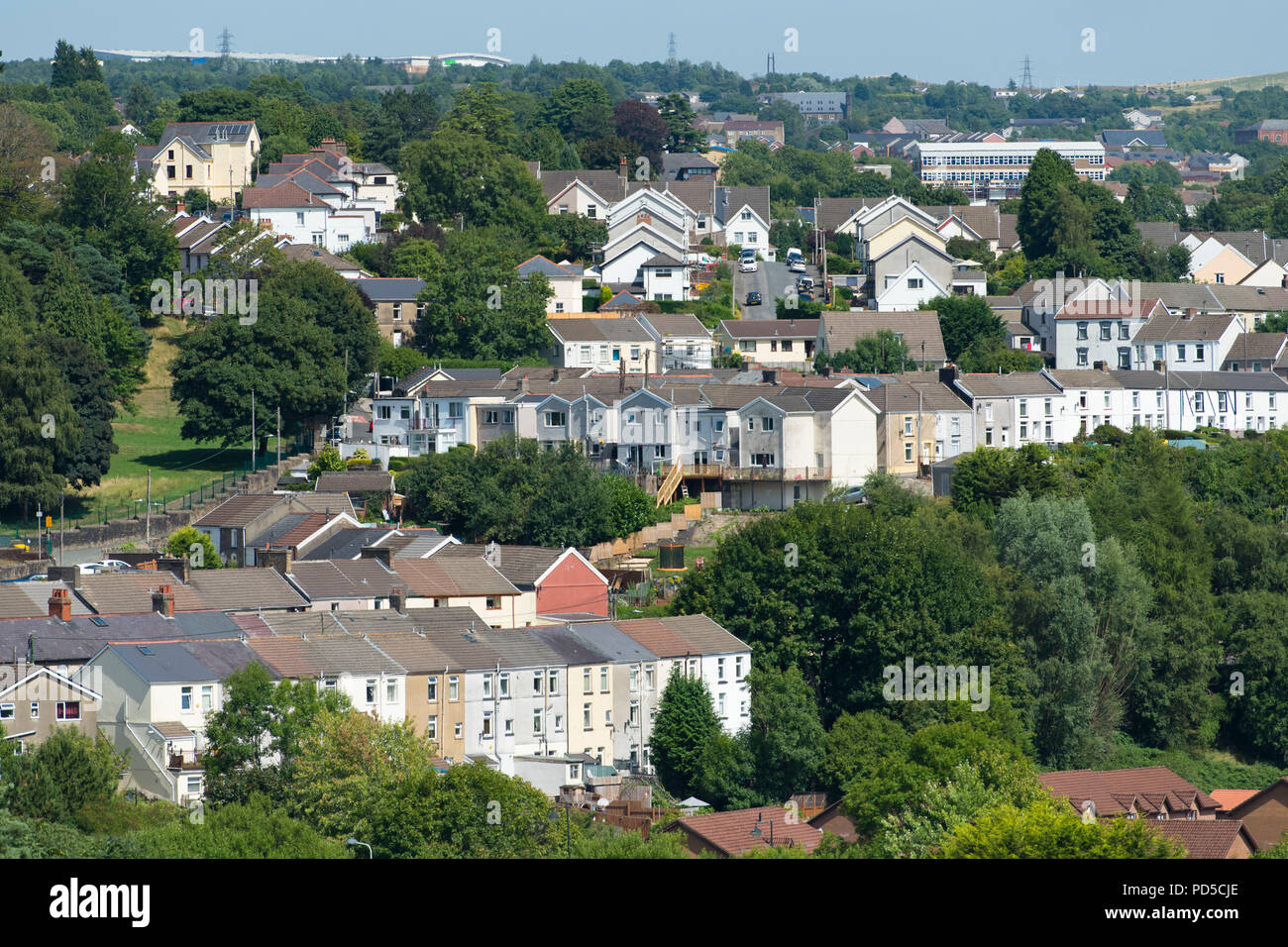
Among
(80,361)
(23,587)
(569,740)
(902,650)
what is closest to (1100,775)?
(902,650)

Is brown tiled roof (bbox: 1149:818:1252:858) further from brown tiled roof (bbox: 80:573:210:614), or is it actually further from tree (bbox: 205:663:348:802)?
brown tiled roof (bbox: 80:573:210:614)

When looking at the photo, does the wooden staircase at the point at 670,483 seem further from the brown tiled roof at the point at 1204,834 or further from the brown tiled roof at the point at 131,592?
the brown tiled roof at the point at 1204,834

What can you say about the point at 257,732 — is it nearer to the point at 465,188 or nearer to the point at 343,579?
the point at 343,579

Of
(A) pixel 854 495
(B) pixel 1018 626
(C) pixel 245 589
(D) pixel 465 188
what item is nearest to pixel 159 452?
(C) pixel 245 589

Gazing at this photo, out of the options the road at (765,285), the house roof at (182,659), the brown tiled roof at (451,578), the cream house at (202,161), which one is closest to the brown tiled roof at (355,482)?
the brown tiled roof at (451,578)

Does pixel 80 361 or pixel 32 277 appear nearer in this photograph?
pixel 80 361

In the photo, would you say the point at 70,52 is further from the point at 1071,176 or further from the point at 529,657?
the point at 529,657
